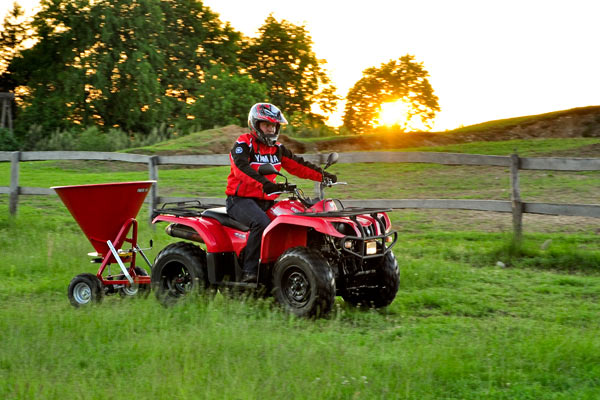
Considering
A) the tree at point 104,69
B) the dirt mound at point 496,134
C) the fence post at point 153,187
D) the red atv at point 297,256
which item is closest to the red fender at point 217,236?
the red atv at point 297,256

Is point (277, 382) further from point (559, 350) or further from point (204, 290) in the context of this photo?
point (204, 290)

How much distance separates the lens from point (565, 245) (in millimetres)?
11141

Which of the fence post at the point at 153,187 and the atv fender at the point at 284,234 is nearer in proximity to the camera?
the atv fender at the point at 284,234

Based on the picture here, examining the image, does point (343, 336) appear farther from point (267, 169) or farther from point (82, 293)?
point (82, 293)

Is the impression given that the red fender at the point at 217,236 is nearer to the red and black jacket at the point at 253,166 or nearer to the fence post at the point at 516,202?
the red and black jacket at the point at 253,166

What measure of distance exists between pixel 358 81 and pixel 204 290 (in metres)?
36.9

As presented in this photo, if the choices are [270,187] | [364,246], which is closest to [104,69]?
[270,187]

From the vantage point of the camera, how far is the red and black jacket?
762 cm

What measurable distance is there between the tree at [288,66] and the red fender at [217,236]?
41.8 metres

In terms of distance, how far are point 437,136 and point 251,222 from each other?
2163 cm

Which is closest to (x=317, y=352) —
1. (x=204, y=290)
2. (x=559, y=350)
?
(x=559, y=350)

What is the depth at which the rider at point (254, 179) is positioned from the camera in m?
7.57

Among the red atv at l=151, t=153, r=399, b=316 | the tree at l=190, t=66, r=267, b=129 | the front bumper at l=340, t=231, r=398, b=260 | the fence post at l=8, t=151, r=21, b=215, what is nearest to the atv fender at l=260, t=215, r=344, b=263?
the red atv at l=151, t=153, r=399, b=316

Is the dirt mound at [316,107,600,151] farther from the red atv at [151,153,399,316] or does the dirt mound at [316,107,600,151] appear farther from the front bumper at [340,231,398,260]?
the front bumper at [340,231,398,260]
